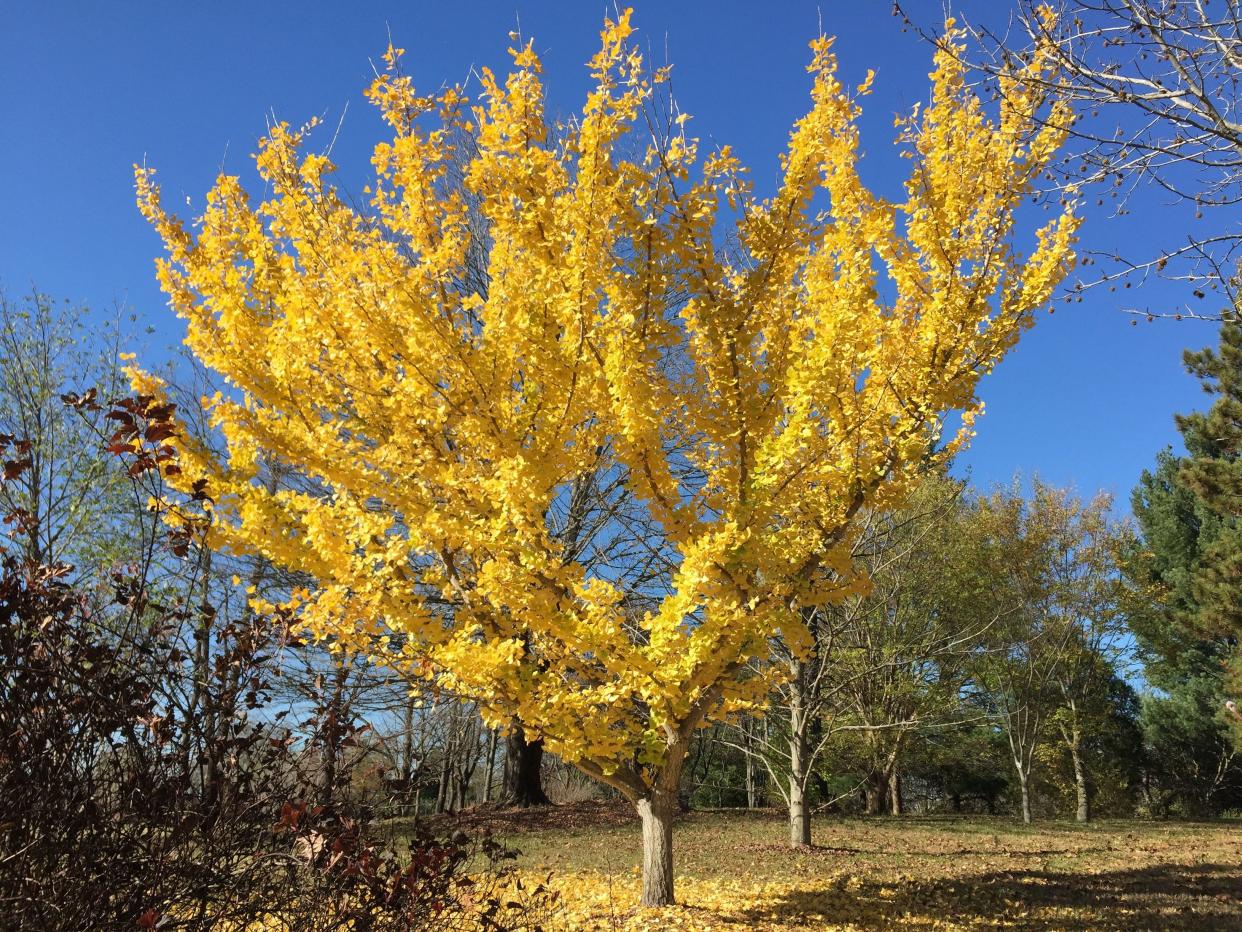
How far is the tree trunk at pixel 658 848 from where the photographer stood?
5.66m

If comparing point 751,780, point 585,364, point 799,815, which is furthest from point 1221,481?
point 585,364

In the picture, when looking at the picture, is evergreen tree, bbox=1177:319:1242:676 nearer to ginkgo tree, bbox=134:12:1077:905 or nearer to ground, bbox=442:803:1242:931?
ground, bbox=442:803:1242:931

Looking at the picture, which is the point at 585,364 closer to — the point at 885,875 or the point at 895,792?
the point at 885,875

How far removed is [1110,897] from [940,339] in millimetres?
5763

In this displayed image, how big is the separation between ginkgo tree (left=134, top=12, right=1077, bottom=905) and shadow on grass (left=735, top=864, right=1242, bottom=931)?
2.21m

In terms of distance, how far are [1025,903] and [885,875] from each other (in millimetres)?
1412

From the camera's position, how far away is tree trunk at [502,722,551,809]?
1462 cm

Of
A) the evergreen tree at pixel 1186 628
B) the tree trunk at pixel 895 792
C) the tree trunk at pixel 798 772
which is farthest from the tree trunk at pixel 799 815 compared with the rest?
the evergreen tree at pixel 1186 628

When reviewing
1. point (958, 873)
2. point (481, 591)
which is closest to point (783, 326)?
point (481, 591)

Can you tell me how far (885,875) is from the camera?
7531 mm

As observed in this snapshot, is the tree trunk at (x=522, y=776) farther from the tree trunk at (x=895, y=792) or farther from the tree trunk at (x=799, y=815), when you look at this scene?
the tree trunk at (x=895, y=792)

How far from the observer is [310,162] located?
468 centimetres

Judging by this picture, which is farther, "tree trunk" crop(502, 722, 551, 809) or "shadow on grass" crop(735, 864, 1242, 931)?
"tree trunk" crop(502, 722, 551, 809)

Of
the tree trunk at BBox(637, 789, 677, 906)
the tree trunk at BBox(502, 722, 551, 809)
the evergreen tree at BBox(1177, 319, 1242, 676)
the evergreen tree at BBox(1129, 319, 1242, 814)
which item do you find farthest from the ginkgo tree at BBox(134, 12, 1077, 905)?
the evergreen tree at BBox(1129, 319, 1242, 814)
